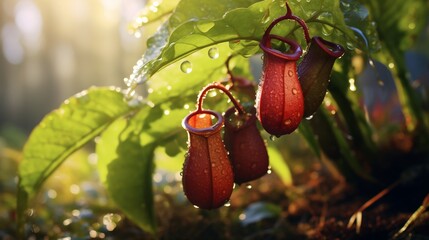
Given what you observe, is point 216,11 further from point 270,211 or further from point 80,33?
point 80,33

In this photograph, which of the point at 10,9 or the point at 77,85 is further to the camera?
the point at 77,85

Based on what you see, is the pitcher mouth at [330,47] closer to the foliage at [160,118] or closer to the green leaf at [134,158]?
the foliage at [160,118]

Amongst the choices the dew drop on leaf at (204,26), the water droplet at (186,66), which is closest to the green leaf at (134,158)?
the water droplet at (186,66)

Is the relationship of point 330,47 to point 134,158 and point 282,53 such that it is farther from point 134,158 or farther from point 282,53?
point 134,158

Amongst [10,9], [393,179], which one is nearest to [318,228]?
[393,179]

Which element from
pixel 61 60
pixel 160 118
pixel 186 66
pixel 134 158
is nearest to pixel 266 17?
pixel 186 66

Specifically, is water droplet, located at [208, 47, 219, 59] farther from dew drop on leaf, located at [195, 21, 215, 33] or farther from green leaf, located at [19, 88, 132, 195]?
green leaf, located at [19, 88, 132, 195]
